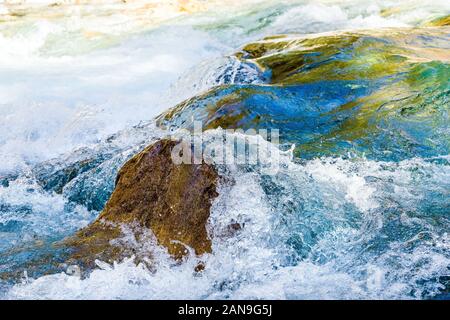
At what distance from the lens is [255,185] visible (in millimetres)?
4566

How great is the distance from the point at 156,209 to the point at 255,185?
2.66ft

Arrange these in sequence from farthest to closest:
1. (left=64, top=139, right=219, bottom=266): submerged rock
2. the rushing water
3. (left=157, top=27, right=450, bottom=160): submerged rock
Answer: (left=157, top=27, right=450, bottom=160): submerged rock → (left=64, top=139, right=219, bottom=266): submerged rock → the rushing water

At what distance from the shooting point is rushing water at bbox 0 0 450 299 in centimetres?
375

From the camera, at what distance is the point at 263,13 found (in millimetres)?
18000

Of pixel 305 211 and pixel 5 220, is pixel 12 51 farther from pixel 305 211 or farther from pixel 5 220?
pixel 305 211

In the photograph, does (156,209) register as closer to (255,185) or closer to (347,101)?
(255,185)

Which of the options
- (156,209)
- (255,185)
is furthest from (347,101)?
(156,209)

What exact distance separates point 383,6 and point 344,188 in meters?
13.1

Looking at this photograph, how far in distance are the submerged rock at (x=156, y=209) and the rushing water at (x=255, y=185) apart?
12cm

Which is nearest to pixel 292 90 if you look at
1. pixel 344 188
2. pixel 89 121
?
pixel 344 188

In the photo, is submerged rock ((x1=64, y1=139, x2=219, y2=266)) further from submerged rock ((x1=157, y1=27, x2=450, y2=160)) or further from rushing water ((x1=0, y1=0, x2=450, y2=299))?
submerged rock ((x1=157, y1=27, x2=450, y2=160))

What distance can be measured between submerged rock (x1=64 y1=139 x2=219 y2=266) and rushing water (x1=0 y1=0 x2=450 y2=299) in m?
0.12

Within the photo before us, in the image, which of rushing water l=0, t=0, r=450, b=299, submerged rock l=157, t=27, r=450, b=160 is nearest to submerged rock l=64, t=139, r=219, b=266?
rushing water l=0, t=0, r=450, b=299

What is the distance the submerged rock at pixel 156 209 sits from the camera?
161 inches
